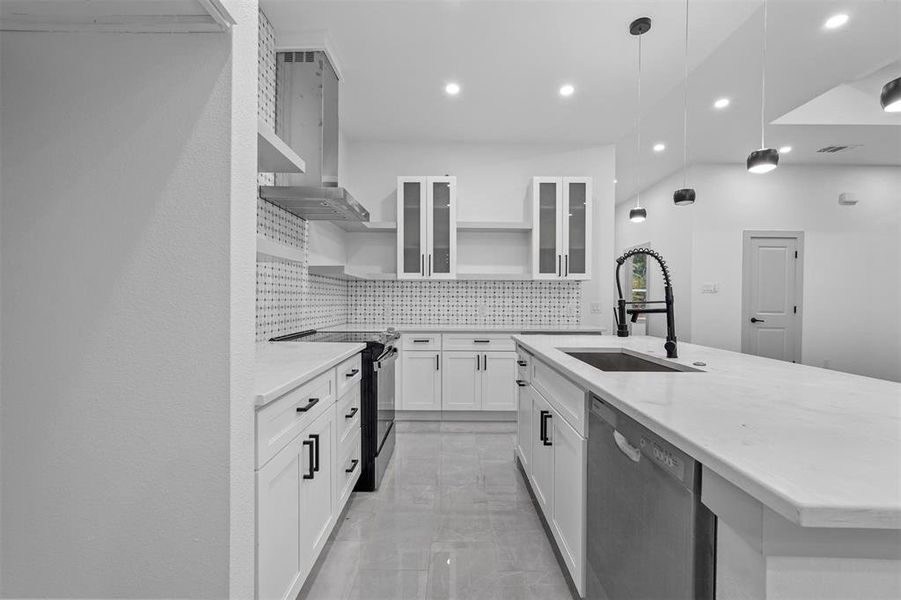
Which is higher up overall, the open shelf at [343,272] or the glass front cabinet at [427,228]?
the glass front cabinet at [427,228]

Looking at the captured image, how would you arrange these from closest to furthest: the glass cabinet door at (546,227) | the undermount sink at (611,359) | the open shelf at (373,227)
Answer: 1. the undermount sink at (611,359)
2. the open shelf at (373,227)
3. the glass cabinet door at (546,227)

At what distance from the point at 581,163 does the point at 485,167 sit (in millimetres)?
1100

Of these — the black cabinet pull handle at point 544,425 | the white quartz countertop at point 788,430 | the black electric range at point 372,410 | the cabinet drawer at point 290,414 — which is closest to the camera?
the white quartz countertop at point 788,430

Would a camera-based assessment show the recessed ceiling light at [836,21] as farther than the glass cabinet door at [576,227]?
No

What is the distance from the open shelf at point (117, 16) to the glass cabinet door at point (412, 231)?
10.2 ft

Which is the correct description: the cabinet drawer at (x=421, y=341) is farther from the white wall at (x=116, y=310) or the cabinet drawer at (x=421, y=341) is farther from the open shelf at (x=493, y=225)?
the white wall at (x=116, y=310)

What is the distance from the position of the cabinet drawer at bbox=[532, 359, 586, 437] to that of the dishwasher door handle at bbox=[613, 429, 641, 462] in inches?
9.7

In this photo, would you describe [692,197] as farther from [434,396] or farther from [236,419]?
[236,419]

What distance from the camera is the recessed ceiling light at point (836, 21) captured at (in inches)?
98.6

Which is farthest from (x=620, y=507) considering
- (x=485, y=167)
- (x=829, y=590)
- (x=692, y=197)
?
(x=485, y=167)

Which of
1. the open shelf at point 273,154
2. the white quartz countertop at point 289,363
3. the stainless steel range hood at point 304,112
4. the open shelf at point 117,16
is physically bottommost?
the white quartz countertop at point 289,363

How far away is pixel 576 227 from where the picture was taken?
160 inches

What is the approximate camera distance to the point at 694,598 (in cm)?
76

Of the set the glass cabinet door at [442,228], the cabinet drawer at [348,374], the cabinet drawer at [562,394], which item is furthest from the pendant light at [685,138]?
the cabinet drawer at [348,374]
